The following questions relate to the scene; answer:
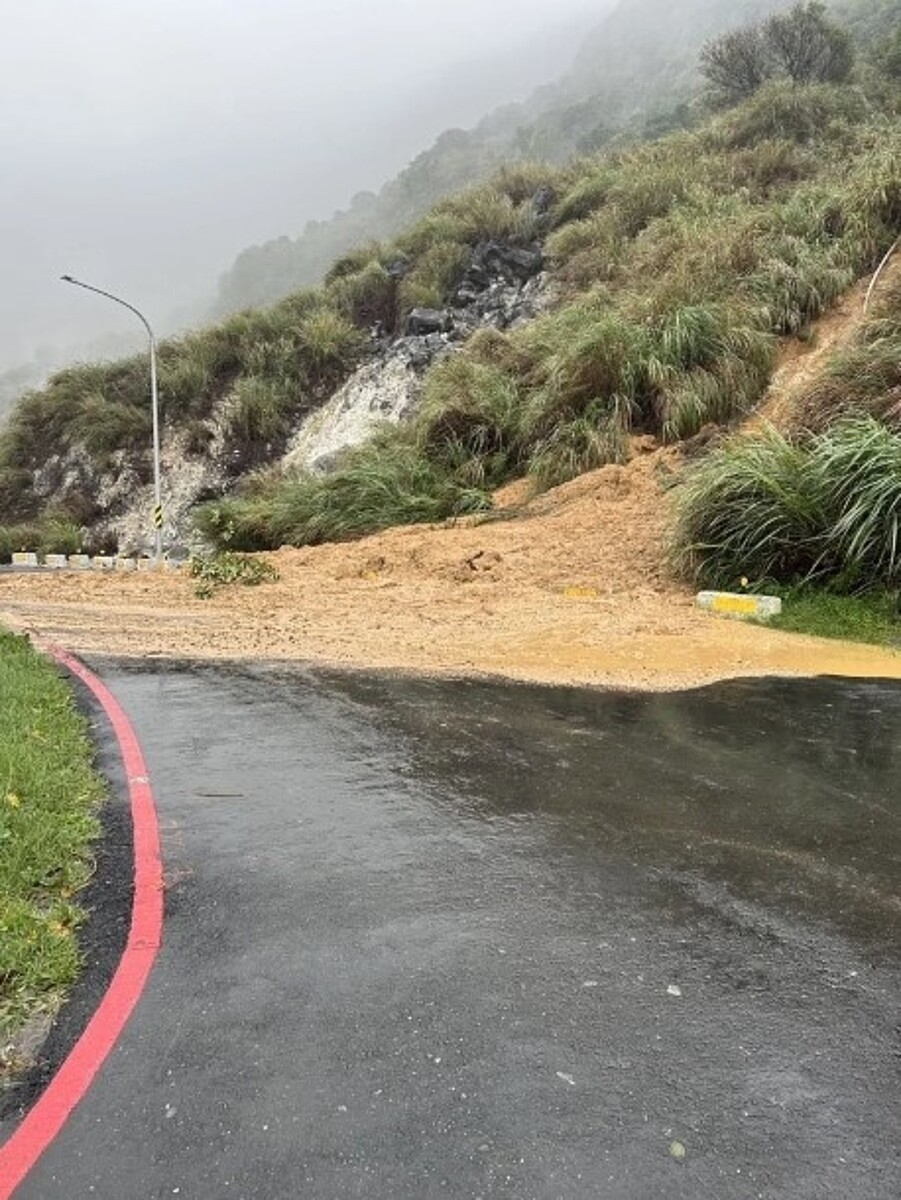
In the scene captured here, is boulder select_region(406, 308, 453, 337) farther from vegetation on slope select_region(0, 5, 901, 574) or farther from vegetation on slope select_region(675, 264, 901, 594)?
vegetation on slope select_region(675, 264, 901, 594)

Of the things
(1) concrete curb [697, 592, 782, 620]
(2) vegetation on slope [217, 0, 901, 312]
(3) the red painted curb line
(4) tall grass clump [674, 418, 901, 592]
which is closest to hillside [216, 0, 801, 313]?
(2) vegetation on slope [217, 0, 901, 312]

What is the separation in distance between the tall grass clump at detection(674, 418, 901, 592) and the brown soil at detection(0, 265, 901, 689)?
689 mm

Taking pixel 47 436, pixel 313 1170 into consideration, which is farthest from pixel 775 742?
pixel 47 436

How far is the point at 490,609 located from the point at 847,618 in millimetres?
3497

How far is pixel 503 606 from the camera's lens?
10.0 meters

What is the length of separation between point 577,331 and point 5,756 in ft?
47.3

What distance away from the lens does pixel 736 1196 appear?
222 cm

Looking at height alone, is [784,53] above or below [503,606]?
above

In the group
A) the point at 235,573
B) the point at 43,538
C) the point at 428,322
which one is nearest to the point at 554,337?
the point at 235,573

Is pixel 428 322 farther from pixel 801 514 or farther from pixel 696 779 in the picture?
pixel 696 779

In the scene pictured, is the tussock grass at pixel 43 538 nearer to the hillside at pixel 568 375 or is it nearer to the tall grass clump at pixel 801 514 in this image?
the hillside at pixel 568 375

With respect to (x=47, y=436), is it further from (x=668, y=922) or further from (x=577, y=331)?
(x=668, y=922)

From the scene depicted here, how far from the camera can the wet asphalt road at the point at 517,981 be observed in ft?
7.75

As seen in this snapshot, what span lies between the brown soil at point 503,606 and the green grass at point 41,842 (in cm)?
265
